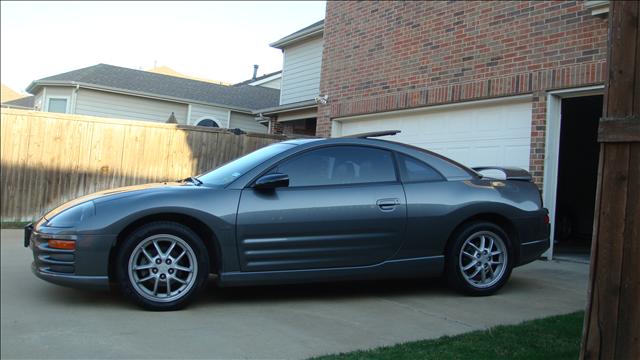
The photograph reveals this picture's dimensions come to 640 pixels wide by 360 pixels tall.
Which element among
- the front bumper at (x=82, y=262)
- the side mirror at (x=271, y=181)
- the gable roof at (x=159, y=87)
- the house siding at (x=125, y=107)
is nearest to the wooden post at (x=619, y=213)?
the side mirror at (x=271, y=181)

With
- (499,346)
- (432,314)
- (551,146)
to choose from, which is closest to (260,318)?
(432,314)

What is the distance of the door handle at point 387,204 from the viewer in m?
5.26

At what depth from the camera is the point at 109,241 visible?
461 centimetres

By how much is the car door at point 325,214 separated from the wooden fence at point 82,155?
731 centimetres

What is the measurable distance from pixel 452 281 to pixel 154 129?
8.23 m

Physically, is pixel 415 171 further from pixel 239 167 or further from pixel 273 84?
pixel 273 84

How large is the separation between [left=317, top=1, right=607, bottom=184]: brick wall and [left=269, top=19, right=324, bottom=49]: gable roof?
3.95 m

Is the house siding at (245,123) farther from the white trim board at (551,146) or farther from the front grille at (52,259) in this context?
the front grille at (52,259)

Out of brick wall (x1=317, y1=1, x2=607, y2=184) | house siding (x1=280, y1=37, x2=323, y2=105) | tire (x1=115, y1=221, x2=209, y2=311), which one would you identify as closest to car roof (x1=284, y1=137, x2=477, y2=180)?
tire (x1=115, y1=221, x2=209, y2=311)

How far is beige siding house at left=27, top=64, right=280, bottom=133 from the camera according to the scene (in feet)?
63.0

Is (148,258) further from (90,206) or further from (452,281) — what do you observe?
(452,281)

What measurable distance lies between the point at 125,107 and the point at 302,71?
21.4ft

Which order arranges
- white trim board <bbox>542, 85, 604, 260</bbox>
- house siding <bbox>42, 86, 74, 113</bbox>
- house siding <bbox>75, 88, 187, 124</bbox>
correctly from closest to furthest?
white trim board <bbox>542, 85, 604, 260</bbox>
house siding <bbox>42, 86, 74, 113</bbox>
house siding <bbox>75, 88, 187, 124</bbox>

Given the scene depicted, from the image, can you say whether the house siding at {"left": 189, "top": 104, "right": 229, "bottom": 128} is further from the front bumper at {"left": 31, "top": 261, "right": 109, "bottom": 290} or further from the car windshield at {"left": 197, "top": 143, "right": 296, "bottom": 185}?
the front bumper at {"left": 31, "top": 261, "right": 109, "bottom": 290}
